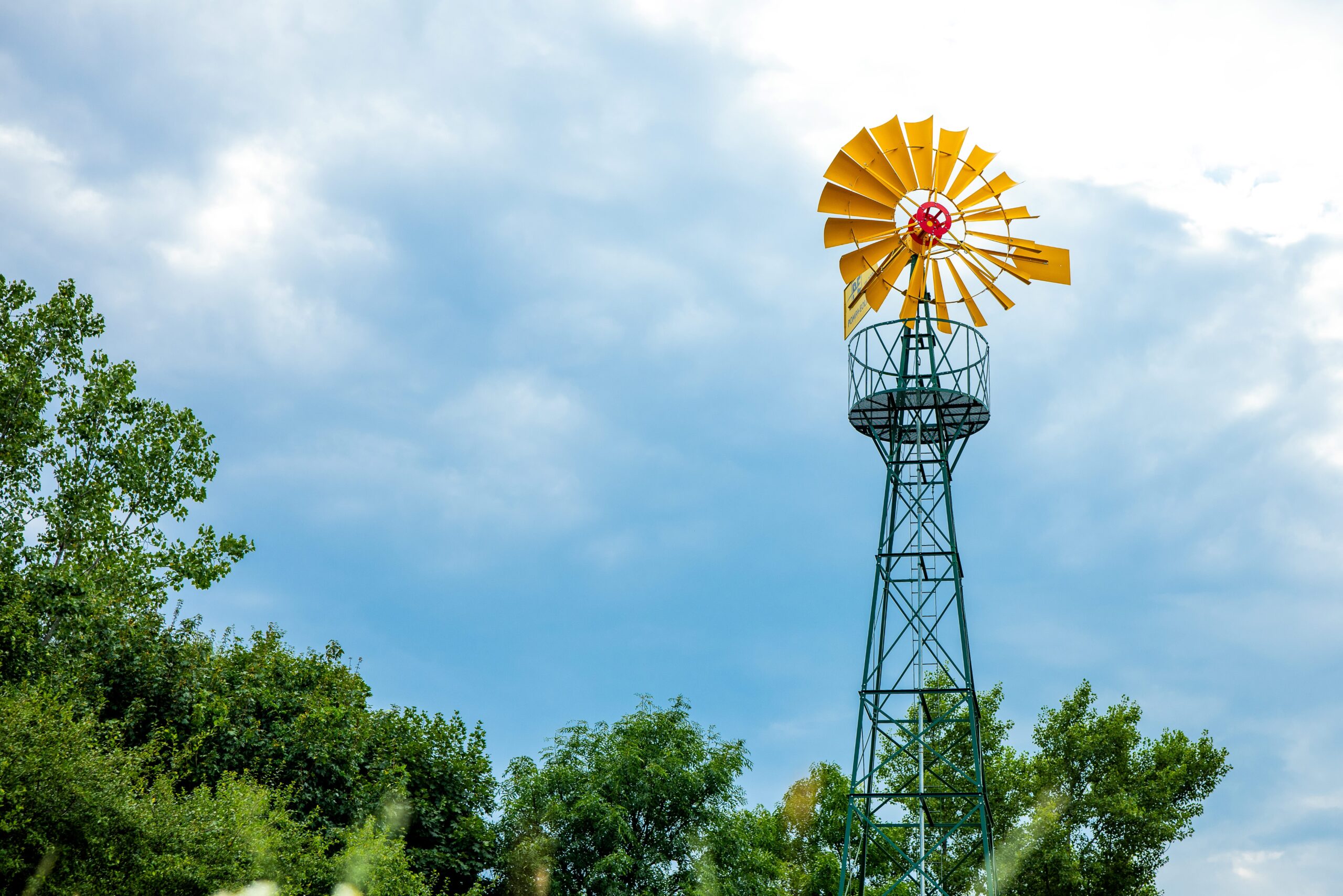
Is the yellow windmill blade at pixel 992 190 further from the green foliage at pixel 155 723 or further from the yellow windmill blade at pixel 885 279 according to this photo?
the green foliage at pixel 155 723

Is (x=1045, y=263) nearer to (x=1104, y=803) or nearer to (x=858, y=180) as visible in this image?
(x=858, y=180)

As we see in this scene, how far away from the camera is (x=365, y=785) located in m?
26.6

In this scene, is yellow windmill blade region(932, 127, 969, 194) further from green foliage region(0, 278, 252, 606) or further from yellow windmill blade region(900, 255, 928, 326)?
green foliage region(0, 278, 252, 606)

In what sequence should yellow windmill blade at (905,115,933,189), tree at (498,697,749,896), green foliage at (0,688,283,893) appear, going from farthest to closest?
tree at (498,697,749,896), yellow windmill blade at (905,115,933,189), green foliage at (0,688,283,893)

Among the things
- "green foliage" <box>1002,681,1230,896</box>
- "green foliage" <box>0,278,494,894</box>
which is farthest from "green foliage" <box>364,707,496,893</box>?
"green foliage" <box>1002,681,1230,896</box>

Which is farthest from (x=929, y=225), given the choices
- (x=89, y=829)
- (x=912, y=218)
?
(x=89, y=829)

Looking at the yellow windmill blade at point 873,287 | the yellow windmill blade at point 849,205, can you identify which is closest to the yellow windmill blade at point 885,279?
the yellow windmill blade at point 873,287

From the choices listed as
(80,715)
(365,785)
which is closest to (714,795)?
(365,785)

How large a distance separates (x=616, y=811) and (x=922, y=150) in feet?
52.6

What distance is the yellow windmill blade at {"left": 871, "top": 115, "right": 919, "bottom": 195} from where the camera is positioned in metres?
22.5

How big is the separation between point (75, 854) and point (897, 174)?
19097 millimetres

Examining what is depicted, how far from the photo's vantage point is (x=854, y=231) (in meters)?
23.1

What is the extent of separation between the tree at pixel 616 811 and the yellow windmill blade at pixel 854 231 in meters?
13.1

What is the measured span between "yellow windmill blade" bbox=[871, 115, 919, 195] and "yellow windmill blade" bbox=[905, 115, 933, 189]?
0.10m
